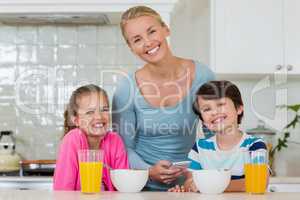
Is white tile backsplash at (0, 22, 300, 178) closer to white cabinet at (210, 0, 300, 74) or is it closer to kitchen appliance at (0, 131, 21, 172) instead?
kitchen appliance at (0, 131, 21, 172)

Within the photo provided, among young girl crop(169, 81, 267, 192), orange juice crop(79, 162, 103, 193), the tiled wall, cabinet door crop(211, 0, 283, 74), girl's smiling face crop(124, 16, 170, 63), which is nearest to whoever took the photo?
orange juice crop(79, 162, 103, 193)

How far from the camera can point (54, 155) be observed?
3.34 metres

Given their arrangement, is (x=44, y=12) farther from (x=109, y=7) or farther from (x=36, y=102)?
(x=36, y=102)

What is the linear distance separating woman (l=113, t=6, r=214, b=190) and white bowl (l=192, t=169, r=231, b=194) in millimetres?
428

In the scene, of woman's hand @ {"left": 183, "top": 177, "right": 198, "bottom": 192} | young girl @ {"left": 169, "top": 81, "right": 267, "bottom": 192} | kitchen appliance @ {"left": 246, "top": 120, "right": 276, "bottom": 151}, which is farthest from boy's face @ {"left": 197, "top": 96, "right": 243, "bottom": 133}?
kitchen appliance @ {"left": 246, "top": 120, "right": 276, "bottom": 151}

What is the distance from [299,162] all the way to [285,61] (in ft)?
2.18

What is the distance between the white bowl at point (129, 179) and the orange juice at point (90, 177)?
0.19 feet

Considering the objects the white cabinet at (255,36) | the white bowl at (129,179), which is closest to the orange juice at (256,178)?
the white bowl at (129,179)

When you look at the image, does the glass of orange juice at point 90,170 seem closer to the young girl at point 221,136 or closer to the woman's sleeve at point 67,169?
the woman's sleeve at point 67,169

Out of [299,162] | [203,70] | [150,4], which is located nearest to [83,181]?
[203,70]

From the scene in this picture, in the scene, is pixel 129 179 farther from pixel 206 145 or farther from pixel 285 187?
pixel 285 187

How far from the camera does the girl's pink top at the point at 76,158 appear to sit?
1.68 m

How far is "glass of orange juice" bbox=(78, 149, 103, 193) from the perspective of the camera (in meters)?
1.47

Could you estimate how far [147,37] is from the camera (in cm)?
192
